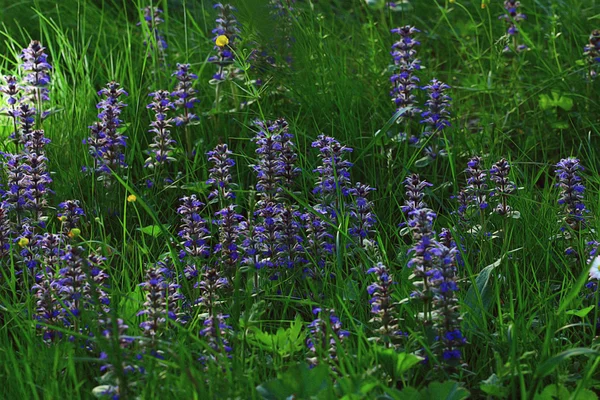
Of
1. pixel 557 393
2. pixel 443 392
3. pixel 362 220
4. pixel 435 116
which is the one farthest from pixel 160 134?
pixel 557 393

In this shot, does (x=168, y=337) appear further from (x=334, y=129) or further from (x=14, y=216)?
(x=334, y=129)

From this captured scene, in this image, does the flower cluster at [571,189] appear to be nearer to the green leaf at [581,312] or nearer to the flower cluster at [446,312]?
the green leaf at [581,312]

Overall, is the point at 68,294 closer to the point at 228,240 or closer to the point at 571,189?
the point at 228,240

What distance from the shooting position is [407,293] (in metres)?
2.66

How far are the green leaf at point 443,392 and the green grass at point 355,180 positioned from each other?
0.01 metres

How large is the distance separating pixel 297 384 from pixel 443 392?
38 centimetres

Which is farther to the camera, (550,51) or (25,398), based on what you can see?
(550,51)

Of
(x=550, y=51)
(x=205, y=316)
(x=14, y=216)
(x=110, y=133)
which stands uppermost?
(x=550, y=51)

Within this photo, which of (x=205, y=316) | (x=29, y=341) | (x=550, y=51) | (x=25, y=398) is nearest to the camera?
(x=25, y=398)

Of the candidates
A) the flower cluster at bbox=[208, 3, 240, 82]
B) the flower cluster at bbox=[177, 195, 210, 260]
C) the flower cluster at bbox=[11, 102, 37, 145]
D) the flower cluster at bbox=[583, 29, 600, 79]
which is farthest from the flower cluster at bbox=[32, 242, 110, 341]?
the flower cluster at bbox=[583, 29, 600, 79]

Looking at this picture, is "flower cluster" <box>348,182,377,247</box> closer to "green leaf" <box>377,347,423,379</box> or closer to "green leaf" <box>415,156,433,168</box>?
"green leaf" <box>415,156,433,168</box>

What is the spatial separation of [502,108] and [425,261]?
205 cm

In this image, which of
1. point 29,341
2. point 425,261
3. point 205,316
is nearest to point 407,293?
point 425,261

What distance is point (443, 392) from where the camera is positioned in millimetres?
2197
